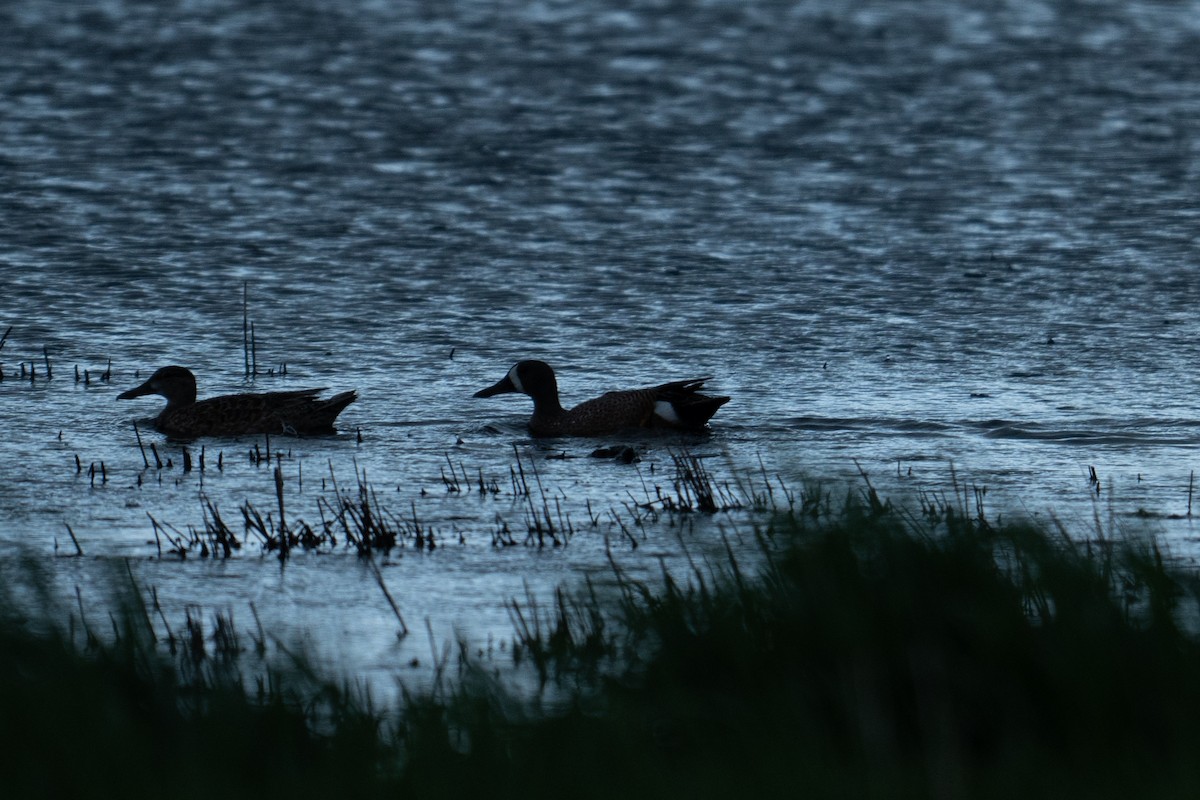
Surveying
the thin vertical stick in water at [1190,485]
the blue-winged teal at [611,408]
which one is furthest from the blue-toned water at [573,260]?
the blue-winged teal at [611,408]

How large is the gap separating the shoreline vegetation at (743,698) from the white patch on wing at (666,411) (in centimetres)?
523

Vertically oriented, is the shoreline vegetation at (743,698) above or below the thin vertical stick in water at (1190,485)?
above

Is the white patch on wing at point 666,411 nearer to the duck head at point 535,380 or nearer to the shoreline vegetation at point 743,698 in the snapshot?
the duck head at point 535,380

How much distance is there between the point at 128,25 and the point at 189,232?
13455 millimetres

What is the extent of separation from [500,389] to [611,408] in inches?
36.4

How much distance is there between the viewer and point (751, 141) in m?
24.1

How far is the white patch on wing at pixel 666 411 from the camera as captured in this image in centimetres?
1173

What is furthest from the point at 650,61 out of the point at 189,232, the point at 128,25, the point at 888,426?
the point at 888,426

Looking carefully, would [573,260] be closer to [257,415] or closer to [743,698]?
A: [257,415]

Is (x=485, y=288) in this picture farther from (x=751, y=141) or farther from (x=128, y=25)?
(x=128, y=25)

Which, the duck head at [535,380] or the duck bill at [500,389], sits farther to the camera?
the duck bill at [500,389]

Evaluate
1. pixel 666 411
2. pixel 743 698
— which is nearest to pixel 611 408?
pixel 666 411

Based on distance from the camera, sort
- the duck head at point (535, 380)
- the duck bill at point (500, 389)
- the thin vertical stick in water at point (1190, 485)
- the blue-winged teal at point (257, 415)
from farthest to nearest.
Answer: the duck bill at point (500, 389)
the duck head at point (535, 380)
the blue-winged teal at point (257, 415)
the thin vertical stick in water at point (1190, 485)

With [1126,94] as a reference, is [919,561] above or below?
above
